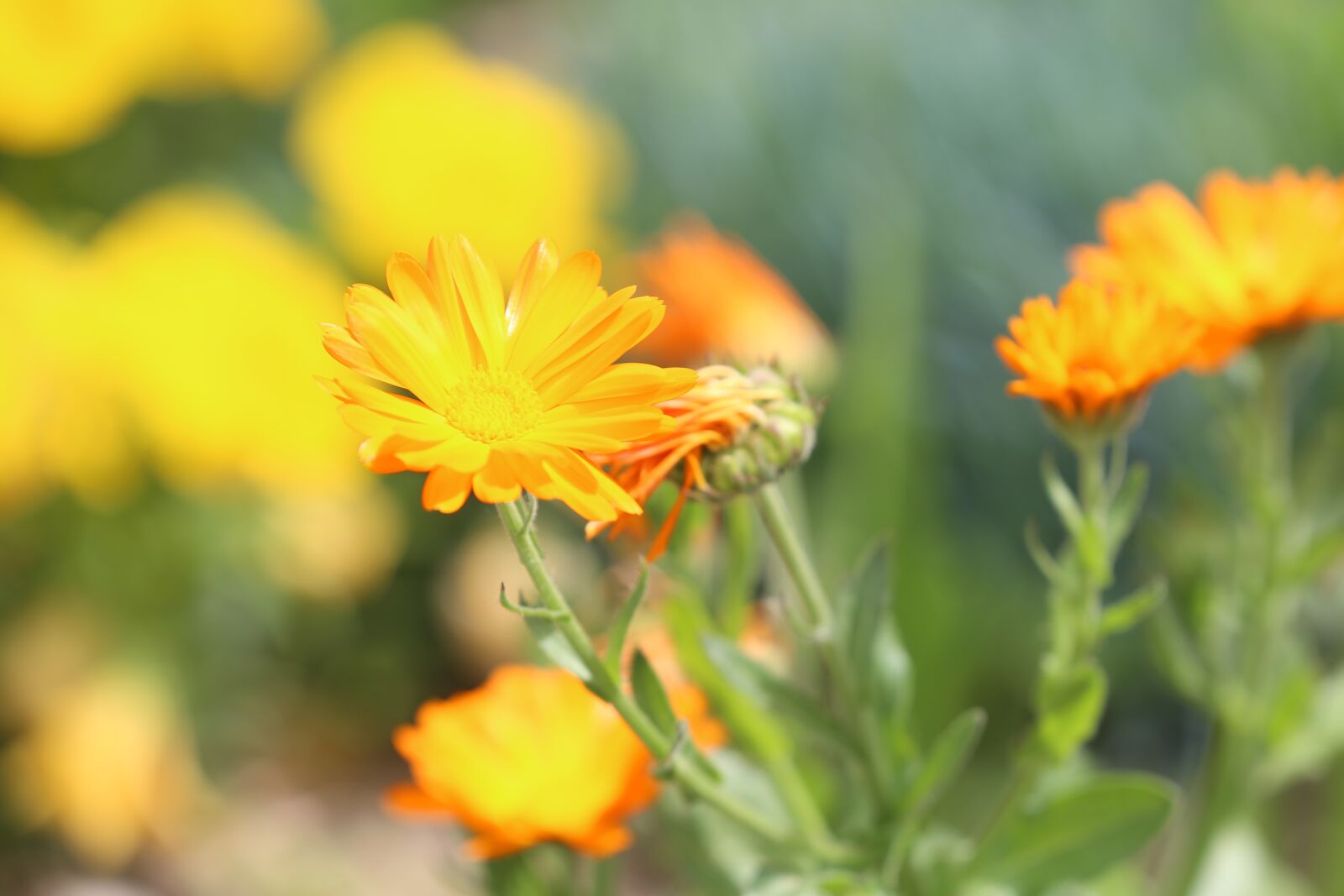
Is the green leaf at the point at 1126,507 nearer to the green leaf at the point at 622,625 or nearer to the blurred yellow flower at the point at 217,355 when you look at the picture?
the green leaf at the point at 622,625

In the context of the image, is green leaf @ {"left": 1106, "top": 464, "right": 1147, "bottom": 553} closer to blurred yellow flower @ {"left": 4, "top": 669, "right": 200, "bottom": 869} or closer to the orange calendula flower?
the orange calendula flower

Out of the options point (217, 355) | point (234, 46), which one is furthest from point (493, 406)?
point (234, 46)

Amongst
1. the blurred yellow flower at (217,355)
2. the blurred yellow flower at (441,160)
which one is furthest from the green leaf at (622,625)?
the blurred yellow flower at (441,160)

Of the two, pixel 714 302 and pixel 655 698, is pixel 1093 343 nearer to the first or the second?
pixel 655 698

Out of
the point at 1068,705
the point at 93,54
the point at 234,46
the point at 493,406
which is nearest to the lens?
the point at 493,406

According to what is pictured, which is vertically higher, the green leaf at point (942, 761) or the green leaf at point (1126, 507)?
the green leaf at point (1126, 507)

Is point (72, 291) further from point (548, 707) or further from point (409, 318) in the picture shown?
point (409, 318)
